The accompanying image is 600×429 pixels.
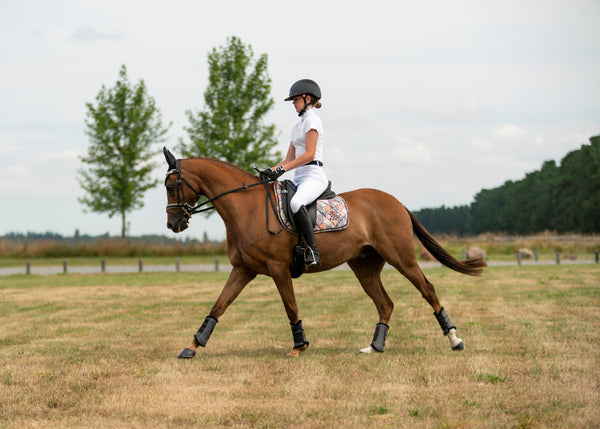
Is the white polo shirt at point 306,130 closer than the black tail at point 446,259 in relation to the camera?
Yes

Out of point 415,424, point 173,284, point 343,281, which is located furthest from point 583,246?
point 415,424

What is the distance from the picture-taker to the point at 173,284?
24500mm

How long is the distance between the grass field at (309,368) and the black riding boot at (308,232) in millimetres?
1253

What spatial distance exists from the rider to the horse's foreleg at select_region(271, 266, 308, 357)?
357 mm

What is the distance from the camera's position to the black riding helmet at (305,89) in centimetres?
902

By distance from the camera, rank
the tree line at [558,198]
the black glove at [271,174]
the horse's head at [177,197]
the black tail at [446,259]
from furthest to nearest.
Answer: the tree line at [558,198] < the black tail at [446,259] < the black glove at [271,174] < the horse's head at [177,197]

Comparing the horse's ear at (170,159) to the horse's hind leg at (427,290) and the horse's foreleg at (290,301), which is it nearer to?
the horse's foreleg at (290,301)

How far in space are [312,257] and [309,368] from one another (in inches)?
62.1

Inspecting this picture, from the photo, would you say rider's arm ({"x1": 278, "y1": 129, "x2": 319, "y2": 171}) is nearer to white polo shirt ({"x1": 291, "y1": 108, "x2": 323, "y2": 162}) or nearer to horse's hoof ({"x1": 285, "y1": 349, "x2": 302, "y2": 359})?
white polo shirt ({"x1": 291, "y1": 108, "x2": 323, "y2": 162})

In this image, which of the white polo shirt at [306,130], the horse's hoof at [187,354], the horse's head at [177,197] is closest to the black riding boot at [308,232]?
the white polo shirt at [306,130]

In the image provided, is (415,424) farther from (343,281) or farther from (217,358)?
(343,281)

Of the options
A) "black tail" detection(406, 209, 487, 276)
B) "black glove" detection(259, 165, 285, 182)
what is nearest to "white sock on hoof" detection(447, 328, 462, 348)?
"black tail" detection(406, 209, 487, 276)

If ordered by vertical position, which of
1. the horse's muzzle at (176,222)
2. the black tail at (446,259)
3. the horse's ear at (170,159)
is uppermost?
the horse's ear at (170,159)

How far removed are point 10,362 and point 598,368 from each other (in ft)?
23.9
